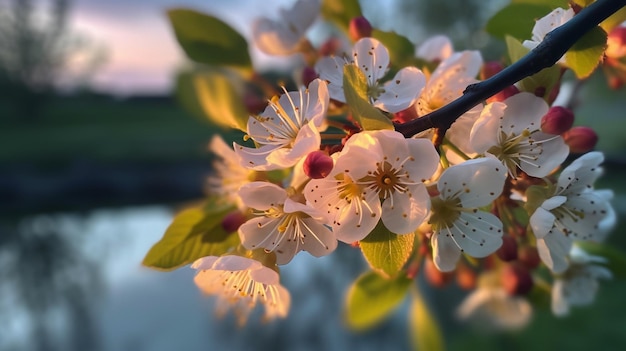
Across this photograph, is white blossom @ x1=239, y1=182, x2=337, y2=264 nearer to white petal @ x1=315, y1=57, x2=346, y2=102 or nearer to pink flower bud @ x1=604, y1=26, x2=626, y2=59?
white petal @ x1=315, y1=57, x2=346, y2=102

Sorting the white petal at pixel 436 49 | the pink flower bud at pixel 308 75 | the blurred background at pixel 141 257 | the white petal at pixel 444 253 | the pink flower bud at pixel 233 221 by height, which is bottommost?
the blurred background at pixel 141 257

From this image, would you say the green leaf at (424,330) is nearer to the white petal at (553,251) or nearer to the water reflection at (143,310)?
the white petal at (553,251)

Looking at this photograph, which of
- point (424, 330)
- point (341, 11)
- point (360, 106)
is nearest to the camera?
point (360, 106)

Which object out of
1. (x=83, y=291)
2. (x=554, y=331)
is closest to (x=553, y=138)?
(x=554, y=331)

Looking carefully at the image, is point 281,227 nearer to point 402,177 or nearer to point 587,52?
point 402,177

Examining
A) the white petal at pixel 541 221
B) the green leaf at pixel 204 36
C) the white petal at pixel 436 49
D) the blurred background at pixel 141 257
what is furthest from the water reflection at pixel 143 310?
the white petal at pixel 541 221

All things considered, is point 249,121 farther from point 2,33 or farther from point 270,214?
point 2,33

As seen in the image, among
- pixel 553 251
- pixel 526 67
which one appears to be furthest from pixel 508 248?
pixel 526 67
